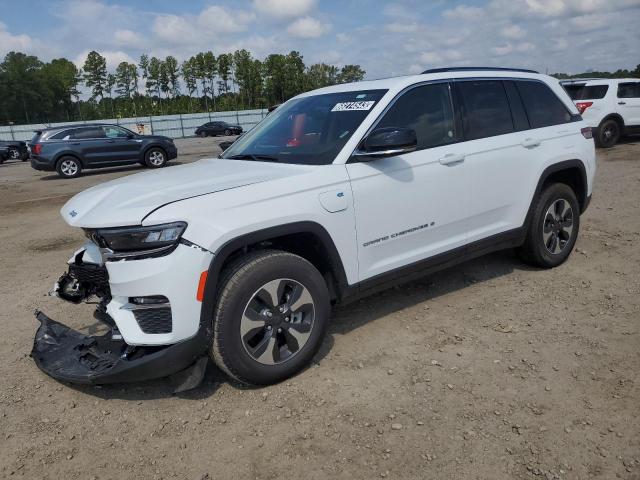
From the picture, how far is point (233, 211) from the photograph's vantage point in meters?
2.96

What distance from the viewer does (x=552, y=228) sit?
192 inches

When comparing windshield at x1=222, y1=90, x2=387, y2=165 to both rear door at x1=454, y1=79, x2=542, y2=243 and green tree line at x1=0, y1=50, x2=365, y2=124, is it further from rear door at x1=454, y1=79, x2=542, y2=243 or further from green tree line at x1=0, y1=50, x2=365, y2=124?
green tree line at x1=0, y1=50, x2=365, y2=124

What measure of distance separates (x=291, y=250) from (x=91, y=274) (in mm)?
1251

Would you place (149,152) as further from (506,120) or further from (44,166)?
(506,120)

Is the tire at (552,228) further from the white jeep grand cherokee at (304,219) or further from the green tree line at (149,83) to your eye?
the green tree line at (149,83)

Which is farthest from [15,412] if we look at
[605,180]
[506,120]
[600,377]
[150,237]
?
[605,180]

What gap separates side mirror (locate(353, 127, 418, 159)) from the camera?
11.0 feet

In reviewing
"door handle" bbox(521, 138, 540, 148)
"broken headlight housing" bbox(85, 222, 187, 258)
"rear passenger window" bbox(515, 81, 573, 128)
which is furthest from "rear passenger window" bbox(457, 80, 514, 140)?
"broken headlight housing" bbox(85, 222, 187, 258)

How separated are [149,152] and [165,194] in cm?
1559

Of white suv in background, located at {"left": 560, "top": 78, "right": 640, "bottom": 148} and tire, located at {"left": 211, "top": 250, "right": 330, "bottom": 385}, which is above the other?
white suv in background, located at {"left": 560, "top": 78, "right": 640, "bottom": 148}

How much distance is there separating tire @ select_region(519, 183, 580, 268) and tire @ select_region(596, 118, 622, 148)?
11.3m

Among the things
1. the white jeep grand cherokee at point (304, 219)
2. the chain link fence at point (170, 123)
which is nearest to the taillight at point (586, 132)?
the white jeep grand cherokee at point (304, 219)

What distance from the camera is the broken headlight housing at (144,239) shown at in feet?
9.11

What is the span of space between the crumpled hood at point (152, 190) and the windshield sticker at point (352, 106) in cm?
70
